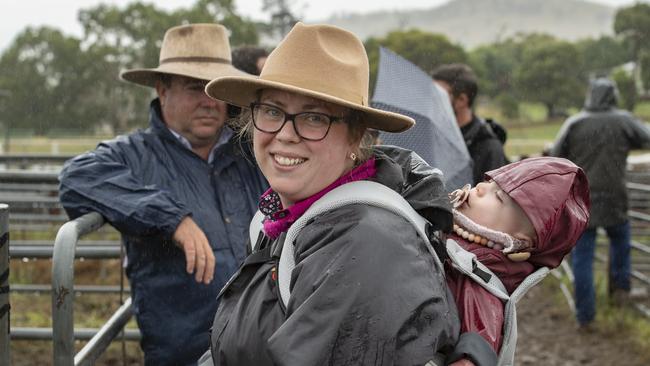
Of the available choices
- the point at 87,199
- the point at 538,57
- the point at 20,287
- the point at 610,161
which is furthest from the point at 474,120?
the point at 538,57

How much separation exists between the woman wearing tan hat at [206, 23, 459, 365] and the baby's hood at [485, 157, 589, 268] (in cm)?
24

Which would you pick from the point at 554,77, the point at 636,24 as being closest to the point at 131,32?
the point at 554,77

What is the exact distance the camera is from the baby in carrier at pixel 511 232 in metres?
1.63

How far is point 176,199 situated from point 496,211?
141cm

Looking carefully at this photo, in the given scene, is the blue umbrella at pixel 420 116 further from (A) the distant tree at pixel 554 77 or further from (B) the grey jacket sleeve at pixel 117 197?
(A) the distant tree at pixel 554 77

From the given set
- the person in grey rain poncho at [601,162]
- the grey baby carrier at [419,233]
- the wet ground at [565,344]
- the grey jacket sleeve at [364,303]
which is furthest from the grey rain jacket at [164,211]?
the person in grey rain poncho at [601,162]

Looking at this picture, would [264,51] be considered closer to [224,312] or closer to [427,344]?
[224,312]

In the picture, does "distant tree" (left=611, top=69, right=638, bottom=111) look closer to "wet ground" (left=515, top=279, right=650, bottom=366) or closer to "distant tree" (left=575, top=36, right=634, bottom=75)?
"distant tree" (left=575, top=36, right=634, bottom=75)

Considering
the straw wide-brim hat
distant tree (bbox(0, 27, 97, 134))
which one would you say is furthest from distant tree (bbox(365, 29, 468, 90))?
the straw wide-brim hat

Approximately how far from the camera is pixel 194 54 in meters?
3.16

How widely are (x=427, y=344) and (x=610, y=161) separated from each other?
530 centimetres

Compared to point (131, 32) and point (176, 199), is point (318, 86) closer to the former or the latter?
point (176, 199)

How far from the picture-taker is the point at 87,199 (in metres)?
2.57

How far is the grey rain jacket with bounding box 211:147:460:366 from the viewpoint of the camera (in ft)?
4.43
